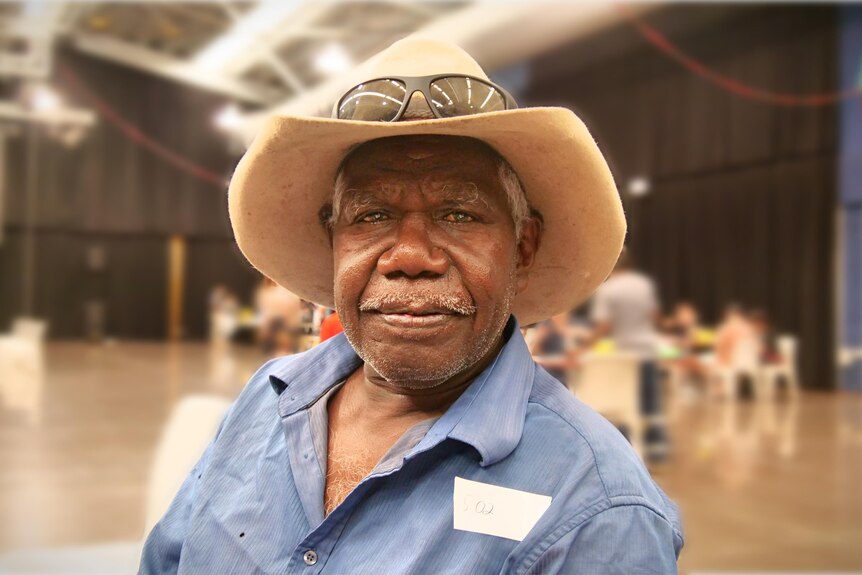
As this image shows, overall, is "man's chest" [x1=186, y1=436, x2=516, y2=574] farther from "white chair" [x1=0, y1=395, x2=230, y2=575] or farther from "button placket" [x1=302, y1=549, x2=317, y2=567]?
"white chair" [x1=0, y1=395, x2=230, y2=575]

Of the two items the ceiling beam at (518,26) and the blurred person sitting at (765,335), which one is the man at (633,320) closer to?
the blurred person sitting at (765,335)

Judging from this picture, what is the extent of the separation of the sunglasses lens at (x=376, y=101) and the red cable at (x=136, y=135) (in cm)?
276

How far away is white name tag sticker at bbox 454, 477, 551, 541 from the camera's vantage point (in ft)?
2.78

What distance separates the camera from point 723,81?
4.76m

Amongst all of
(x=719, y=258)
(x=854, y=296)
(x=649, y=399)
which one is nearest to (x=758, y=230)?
(x=719, y=258)

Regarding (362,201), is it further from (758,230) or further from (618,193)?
(758,230)

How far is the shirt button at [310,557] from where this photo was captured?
0.92m

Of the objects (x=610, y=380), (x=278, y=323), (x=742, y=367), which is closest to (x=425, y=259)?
(x=278, y=323)

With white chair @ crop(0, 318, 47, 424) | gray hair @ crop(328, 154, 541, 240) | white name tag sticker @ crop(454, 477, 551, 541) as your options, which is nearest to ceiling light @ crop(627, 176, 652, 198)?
white chair @ crop(0, 318, 47, 424)

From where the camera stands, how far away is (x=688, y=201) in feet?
16.9

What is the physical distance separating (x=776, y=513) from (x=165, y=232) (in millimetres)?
3388

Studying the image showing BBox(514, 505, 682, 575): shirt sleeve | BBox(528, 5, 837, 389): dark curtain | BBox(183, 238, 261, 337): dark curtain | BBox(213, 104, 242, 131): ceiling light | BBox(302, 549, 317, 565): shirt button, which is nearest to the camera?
BBox(514, 505, 682, 575): shirt sleeve

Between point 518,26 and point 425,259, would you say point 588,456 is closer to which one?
point 425,259

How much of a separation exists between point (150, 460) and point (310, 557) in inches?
152
